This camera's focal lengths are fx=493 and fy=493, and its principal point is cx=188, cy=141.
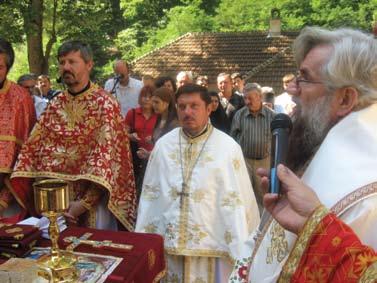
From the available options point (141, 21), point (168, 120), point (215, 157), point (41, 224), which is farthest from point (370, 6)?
point (41, 224)

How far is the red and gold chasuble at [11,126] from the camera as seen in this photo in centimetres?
364

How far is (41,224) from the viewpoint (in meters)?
2.81

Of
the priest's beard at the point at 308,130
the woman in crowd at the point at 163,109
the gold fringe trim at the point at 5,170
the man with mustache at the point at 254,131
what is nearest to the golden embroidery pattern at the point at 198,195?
the gold fringe trim at the point at 5,170

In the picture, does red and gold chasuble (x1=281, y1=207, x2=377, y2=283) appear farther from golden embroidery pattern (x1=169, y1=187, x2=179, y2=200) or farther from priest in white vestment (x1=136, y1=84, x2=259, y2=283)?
golden embroidery pattern (x1=169, y1=187, x2=179, y2=200)

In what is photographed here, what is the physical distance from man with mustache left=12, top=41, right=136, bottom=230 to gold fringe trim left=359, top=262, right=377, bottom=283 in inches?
93.1

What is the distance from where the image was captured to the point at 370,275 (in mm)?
1308

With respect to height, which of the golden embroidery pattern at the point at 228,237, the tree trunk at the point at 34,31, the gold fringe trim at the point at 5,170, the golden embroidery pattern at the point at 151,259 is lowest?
the golden embroidery pattern at the point at 228,237

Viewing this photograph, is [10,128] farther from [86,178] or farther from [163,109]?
[163,109]

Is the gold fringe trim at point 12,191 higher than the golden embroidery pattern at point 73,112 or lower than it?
lower

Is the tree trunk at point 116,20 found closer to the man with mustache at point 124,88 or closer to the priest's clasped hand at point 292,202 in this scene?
the man with mustache at point 124,88

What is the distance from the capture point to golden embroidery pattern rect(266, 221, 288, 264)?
71.8 inches

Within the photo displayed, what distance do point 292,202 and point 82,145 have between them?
234cm

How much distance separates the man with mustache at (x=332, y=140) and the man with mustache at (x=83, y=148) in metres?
1.70

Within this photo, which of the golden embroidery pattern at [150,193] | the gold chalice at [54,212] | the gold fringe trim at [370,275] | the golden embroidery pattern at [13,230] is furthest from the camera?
the golden embroidery pattern at [150,193]
